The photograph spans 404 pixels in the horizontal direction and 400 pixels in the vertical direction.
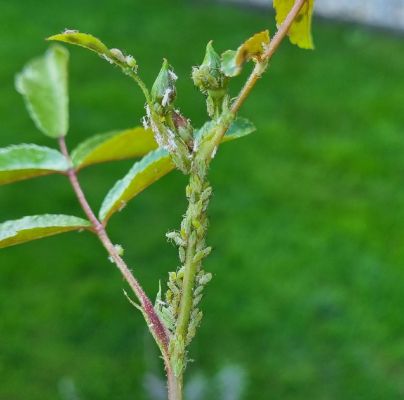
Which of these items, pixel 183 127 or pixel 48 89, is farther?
pixel 48 89

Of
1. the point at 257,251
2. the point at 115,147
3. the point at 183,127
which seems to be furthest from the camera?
the point at 257,251

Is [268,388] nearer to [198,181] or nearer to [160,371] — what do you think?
[160,371]

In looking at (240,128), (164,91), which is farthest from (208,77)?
(240,128)

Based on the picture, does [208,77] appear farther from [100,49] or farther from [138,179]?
[138,179]

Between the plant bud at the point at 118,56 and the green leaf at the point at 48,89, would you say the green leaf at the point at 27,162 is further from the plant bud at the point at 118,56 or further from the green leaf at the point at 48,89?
the plant bud at the point at 118,56

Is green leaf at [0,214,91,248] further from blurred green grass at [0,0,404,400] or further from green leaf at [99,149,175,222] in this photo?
blurred green grass at [0,0,404,400]

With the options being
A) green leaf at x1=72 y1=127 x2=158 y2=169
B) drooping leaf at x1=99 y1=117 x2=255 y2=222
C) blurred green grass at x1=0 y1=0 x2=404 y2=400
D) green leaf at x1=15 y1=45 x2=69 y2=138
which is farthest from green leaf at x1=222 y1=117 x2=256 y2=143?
blurred green grass at x1=0 y1=0 x2=404 y2=400

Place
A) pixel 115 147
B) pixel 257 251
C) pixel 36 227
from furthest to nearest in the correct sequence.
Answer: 1. pixel 257 251
2. pixel 115 147
3. pixel 36 227
